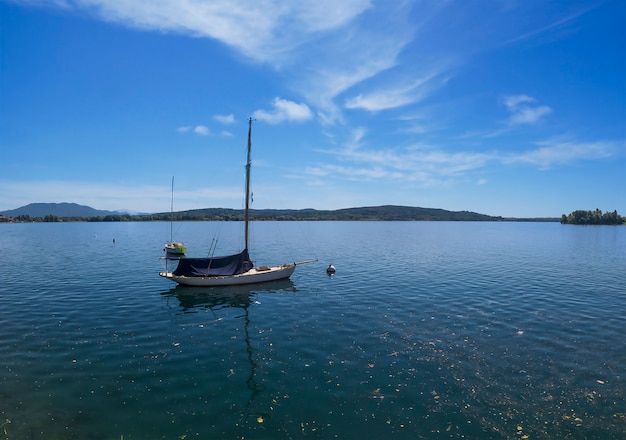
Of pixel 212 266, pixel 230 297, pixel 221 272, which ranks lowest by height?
pixel 230 297

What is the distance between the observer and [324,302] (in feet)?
120

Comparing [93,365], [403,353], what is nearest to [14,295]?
[93,365]

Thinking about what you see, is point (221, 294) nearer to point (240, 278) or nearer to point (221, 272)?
point (240, 278)

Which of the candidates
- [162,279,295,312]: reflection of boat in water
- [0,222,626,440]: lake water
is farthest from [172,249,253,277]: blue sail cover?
[0,222,626,440]: lake water

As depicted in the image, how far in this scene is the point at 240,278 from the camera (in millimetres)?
44938

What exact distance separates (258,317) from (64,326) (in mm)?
15007

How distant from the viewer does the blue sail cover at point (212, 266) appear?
43.8 meters

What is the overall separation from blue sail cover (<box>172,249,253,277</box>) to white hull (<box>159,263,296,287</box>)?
77 centimetres

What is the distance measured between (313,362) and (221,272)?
88.0 feet

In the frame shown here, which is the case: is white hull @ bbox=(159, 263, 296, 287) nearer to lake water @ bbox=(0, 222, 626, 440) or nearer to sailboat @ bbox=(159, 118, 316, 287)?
sailboat @ bbox=(159, 118, 316, 287)

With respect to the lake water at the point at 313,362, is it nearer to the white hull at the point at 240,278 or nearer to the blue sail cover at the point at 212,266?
the white hull at the point at 240,278

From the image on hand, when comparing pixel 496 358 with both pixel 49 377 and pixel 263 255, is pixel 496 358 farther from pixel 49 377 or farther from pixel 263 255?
pixel 263 255

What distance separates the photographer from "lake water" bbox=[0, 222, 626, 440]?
48.6ft

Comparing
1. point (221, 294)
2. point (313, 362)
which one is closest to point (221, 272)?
point (221, 294)
